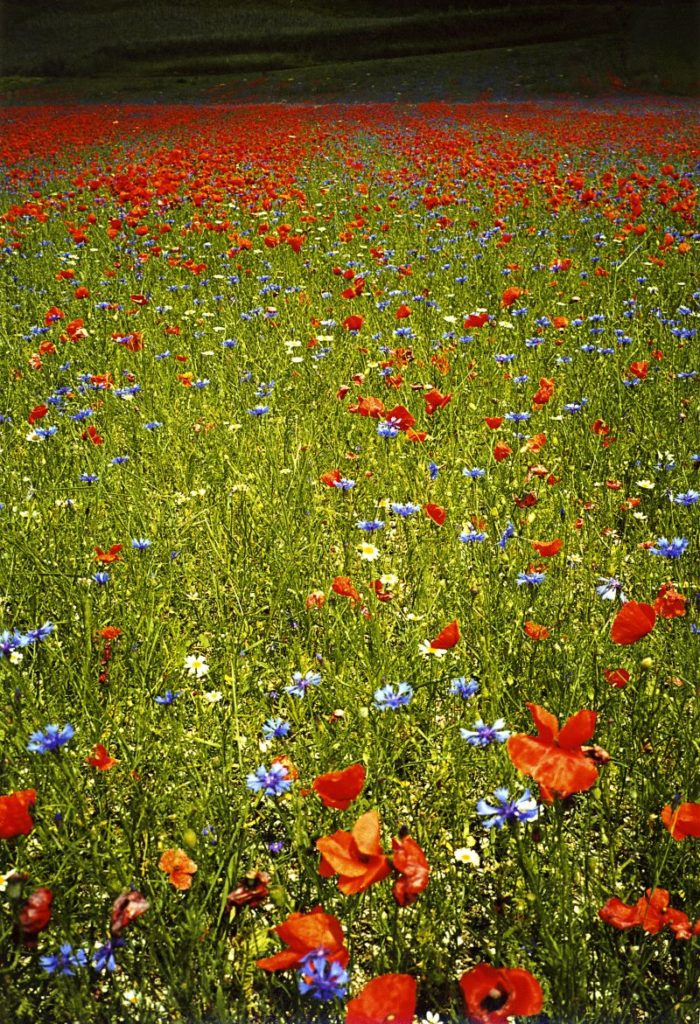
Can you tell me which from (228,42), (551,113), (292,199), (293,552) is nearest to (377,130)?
(551,113)

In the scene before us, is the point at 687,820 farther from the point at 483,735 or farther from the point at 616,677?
the point at 616,677

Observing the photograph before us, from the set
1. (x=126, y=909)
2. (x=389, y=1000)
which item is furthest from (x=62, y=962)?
(x=389, y=1000)

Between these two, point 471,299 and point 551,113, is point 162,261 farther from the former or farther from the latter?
point 551,113

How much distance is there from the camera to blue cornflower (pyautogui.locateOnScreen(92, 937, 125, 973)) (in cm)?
116

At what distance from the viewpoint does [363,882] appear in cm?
99

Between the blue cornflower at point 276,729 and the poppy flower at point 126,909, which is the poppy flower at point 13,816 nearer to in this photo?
the poppy flower at point 126,909

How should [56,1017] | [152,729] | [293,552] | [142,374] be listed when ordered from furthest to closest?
[142,374] < [293,552] < [152,729] < [56,1017]

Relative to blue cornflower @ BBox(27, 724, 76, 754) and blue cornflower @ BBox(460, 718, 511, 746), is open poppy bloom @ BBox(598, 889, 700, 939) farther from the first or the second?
blue cornflower @ BBox(27, 724, 76, 754)

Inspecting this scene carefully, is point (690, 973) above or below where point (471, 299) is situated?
below

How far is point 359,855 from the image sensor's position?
103 centimetres

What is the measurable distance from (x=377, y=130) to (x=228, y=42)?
111 feet

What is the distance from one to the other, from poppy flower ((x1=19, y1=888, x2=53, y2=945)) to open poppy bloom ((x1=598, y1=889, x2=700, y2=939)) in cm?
89

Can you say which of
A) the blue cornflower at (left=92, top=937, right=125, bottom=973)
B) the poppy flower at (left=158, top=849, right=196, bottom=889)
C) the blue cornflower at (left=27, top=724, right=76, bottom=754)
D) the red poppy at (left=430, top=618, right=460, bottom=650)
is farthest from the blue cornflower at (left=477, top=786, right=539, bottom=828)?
the blue cornflower at (left=27, top=724, right=76, bottom=754)

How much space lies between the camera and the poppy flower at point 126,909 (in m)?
1.08
